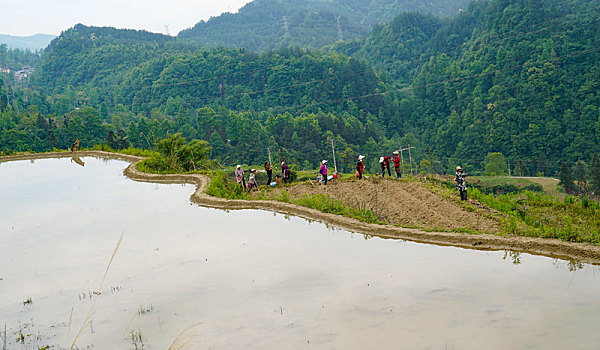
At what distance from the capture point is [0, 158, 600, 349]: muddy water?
6543 millimetres

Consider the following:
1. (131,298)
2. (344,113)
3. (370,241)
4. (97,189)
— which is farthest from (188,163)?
(344,113)

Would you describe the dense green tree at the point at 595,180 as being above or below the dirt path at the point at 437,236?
below

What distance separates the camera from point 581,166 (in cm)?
7369

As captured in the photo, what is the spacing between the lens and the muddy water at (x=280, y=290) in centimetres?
654

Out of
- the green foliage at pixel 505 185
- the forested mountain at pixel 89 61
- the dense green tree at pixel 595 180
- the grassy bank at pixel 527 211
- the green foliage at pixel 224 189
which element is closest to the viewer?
the grassy bank at pixel 527 211

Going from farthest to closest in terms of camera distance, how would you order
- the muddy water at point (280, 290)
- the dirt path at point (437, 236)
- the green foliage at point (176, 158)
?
the green foliage at point (176, 158) < the dirt path at point (437, 236) < the muddy water at point (280, 290)

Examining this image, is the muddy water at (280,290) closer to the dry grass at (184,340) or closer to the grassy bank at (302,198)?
the dry grass at (184,340)

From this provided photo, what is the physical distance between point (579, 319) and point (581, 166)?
251 feet

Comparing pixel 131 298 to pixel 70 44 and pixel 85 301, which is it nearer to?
pixel 85 301

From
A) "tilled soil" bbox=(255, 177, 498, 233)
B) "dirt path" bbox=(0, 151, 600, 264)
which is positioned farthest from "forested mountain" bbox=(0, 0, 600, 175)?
"tilled soil" bbox=(255, 177, 498, 233)

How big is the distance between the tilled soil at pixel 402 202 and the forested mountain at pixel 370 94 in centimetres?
5114

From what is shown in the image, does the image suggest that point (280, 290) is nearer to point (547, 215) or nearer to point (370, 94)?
point (547, 215)

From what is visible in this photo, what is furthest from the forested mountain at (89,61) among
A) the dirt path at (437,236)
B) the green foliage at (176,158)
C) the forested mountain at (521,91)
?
the dirt path at (437,236)

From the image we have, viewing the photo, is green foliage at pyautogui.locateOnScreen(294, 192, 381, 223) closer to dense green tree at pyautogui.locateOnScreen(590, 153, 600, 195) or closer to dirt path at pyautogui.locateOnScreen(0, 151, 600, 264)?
dirt path at pyautogui.locateOnScreen(0, 151, 600, 264)
